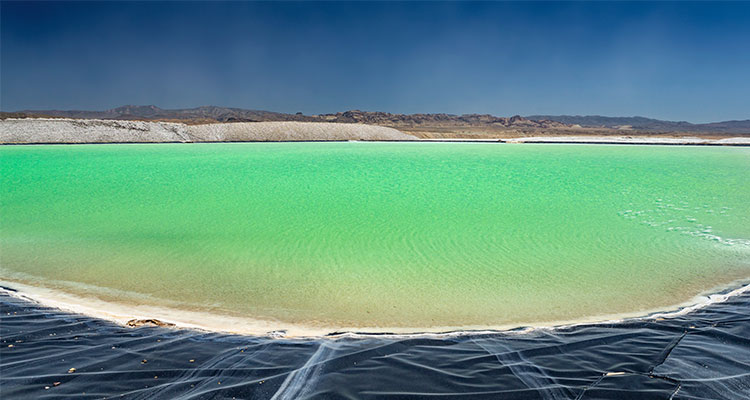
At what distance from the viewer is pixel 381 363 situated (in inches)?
115

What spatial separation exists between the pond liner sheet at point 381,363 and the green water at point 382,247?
2.50 ft

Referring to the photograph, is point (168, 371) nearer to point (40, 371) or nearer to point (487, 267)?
point (40, 371)

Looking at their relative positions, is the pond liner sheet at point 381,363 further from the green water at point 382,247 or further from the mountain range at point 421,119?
the mountain range at point 421,119

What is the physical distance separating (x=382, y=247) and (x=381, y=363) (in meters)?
3.71

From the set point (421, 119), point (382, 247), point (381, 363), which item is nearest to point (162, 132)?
point (382, 247)

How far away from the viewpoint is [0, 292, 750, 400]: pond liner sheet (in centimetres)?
255

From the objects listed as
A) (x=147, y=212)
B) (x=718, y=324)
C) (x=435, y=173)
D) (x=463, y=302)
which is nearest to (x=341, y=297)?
(x=463, y=302)

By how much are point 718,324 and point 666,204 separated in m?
7.76

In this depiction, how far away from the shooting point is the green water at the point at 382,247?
14.9 ft

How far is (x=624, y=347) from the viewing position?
3.14 meters

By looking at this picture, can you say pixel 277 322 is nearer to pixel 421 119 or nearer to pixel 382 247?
pixel 382 247

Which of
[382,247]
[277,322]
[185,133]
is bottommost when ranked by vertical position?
[277,322]

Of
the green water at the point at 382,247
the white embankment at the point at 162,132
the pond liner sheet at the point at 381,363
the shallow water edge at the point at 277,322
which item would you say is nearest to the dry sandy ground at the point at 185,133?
the white embankment at the point at 162,132

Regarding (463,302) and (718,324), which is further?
(463,302)
